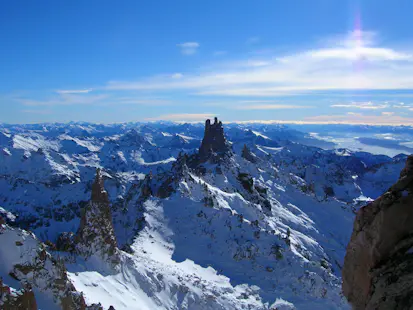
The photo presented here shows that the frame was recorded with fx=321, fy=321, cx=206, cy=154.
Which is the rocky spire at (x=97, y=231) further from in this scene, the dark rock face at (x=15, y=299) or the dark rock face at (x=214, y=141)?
the dark rock face at (x=214, y=141)

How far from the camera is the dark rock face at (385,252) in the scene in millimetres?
8577

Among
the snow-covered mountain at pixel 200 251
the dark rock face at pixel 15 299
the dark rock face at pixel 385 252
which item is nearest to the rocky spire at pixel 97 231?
the snow-covered mountain at pixel 200 251

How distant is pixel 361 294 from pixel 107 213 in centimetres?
3141

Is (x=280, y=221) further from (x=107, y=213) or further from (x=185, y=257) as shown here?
(x=107, y=213)

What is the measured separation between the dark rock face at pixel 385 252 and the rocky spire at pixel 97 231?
26.9 m

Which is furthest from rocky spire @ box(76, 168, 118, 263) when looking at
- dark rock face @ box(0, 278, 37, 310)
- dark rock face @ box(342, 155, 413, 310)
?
dark rock face @ box(342, 155, 413, 310)

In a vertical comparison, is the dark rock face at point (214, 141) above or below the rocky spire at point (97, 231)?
above

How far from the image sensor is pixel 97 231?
33.9m

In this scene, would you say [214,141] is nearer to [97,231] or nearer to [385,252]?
[97,231]

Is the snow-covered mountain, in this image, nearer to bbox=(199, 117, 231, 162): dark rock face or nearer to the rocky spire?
the rocky spire

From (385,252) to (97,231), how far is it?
30060 mm

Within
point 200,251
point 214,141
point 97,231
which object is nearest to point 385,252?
point 97,231

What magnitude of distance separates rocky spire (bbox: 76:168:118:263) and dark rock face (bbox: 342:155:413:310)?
2687 cm

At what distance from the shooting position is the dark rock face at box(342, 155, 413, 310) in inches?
338
